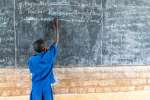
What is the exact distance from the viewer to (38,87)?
17.1 ft

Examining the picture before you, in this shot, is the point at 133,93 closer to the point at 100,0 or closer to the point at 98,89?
the point at 98,89

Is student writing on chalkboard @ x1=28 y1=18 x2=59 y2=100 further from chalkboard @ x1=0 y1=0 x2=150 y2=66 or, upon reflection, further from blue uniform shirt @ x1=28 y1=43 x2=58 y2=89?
chalkboard @ x1=0 y1=0 x2=150 y2=66

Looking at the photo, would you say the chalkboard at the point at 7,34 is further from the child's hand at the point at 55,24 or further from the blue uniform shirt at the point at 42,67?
the blue uniform shirt at the point at 42,67

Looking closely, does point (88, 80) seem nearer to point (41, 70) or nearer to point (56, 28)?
point (56, 28)

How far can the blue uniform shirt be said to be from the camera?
512cm

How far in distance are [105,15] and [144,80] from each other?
1.17m

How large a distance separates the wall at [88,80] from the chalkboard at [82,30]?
11 cm

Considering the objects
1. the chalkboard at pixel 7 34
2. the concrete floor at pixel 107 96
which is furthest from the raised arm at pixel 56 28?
the concrete floor at pixel 107 96

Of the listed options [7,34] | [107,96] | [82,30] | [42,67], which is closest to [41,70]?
[42,67]

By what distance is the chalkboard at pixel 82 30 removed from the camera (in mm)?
5770

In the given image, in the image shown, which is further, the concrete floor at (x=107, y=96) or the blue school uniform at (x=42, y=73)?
the concrete floor at (x=107, y=96)

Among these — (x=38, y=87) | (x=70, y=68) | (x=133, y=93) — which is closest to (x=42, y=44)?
(x=38, y=87)

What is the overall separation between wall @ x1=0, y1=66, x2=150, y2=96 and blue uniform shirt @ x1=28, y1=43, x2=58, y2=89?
0.68m

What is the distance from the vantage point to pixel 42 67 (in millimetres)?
5141
